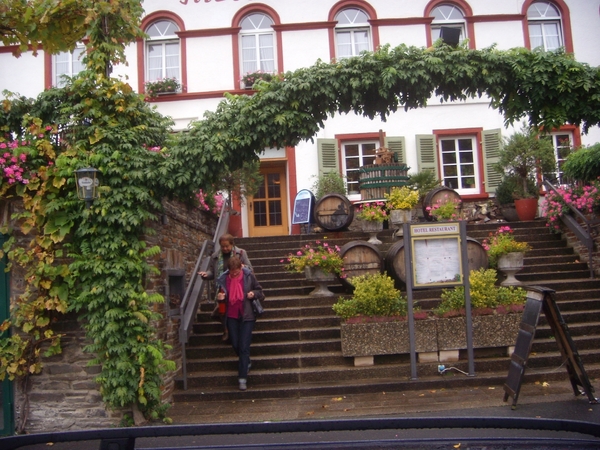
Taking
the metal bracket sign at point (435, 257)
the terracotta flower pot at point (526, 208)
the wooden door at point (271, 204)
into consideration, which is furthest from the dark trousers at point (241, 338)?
the wooden door at point (271, 204)

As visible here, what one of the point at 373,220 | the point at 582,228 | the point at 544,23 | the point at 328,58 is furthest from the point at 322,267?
the point at 544,23

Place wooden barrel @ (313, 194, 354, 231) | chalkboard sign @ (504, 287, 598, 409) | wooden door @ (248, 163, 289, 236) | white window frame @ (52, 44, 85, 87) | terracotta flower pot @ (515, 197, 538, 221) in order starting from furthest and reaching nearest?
wooden door @ (248, 163, 289, 236) < white window frame @ (52, 44, 85, 87) < terracotta flower pot @ (515, 197, 538, 221) < wooden barrel @ (313, 194, 354, 231) < chalkboard sign @ (504, 287, 598, 409)

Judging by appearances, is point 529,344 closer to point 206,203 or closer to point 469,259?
point 469,259

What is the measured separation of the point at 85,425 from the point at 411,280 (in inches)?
152

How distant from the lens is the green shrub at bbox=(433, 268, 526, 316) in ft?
24.4

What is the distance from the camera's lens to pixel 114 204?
6.32 meters

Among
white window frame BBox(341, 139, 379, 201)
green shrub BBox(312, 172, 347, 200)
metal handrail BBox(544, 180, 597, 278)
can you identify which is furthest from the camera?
white window frame BBox(341, 139, 379, 201)

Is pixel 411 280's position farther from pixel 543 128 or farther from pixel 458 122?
pixel 458 122

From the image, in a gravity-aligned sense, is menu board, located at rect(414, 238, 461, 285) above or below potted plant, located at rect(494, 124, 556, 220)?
below

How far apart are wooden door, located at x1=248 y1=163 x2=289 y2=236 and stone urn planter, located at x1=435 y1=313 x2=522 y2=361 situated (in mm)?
8604

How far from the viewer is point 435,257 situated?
23.1 feet

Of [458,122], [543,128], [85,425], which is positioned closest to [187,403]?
[85,425]

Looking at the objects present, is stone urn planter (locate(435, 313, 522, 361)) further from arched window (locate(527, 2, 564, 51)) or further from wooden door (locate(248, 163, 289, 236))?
arched window (locate(527, 2, 564, 51))

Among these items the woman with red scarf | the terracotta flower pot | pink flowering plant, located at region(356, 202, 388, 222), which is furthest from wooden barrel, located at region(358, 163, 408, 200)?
the woman with red scarf
